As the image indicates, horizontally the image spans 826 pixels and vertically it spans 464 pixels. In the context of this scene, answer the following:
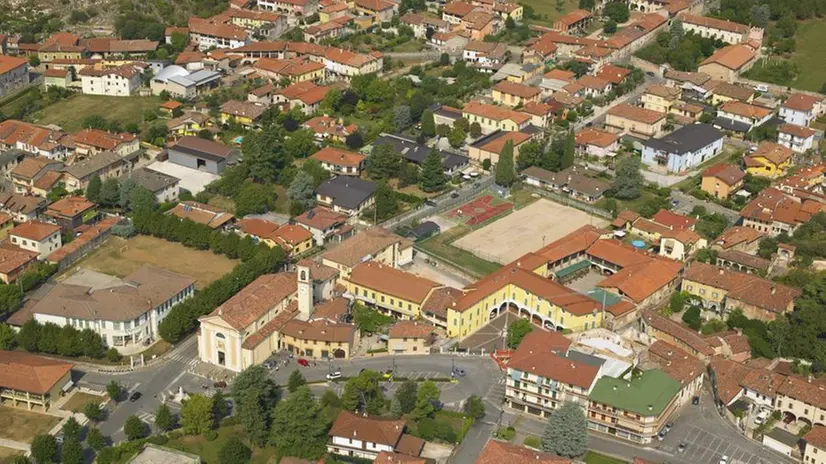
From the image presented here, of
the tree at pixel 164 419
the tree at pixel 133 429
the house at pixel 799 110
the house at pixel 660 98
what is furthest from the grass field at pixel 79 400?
the house at pixel 799 110

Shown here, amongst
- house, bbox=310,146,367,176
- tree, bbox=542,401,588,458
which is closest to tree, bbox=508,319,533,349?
tree, bbox=542,401,588,458

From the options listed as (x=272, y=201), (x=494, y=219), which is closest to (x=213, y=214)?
(x=272, y=201)

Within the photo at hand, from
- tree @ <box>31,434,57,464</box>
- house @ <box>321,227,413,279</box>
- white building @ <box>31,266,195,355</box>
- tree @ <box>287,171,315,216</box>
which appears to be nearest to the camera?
tree @ <box>31,434,57,464</box>

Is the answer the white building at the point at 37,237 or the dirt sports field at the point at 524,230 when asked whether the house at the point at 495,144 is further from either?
the white building at the point at 37,237

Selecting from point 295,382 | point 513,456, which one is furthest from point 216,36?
point 513,456

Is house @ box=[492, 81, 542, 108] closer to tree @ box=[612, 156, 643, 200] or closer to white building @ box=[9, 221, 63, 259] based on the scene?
tree @ box=[612, 156, 643, 200]
